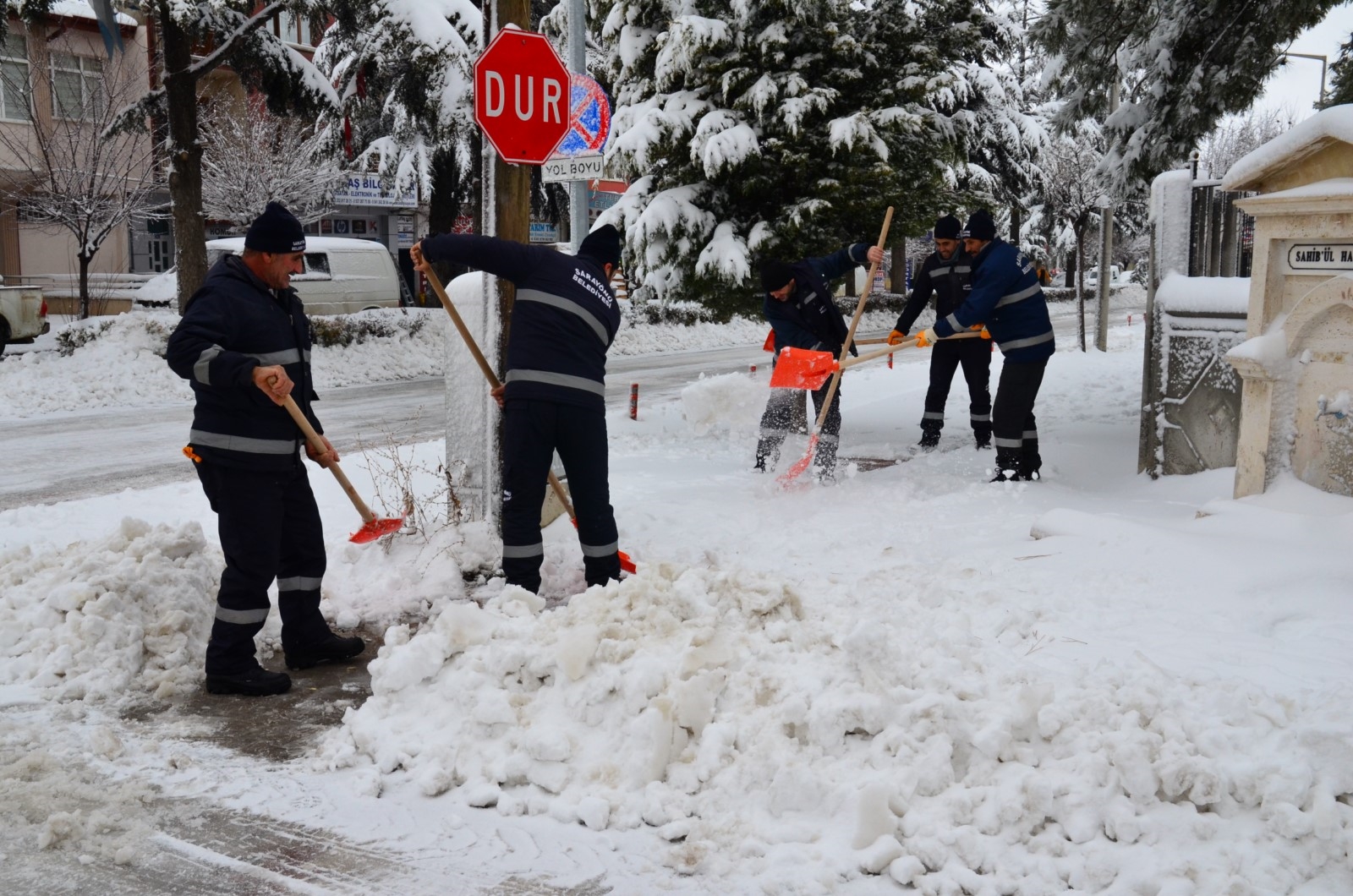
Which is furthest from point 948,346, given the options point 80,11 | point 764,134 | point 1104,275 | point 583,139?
point 80,11

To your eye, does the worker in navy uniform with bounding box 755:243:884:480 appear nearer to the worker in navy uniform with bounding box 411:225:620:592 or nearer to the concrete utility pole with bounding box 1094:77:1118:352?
the worker in navy uniform with bounding box 411:225:620:592

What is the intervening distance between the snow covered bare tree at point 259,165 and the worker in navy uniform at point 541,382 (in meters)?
17.0

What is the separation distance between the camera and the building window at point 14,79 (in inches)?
700

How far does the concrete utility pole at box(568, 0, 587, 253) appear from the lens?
10.2 meters

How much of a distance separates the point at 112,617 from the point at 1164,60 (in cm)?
862

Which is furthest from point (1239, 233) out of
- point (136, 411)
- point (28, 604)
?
point (136, 411)

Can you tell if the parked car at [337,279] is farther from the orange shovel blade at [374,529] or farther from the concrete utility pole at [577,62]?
the orange shovel blade at [374,529]

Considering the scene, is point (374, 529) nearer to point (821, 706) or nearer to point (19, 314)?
point (821, 706)

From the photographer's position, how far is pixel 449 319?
5754mm

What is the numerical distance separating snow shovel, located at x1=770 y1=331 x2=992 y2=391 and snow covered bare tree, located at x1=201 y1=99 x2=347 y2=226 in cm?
1495

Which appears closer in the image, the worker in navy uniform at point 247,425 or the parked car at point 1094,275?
the worker in navy uniform at point 247,425

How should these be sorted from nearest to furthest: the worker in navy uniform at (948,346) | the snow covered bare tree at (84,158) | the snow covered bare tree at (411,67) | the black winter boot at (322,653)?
the black winter boot at (322,653), the worker in navy uniform at (948,346), the snow covered bare tree at (411,67), the snow covered bare tree at (84,158)

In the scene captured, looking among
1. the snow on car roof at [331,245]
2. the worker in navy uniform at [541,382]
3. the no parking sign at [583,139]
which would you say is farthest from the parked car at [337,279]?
the worker in navy uniform at [541,382]

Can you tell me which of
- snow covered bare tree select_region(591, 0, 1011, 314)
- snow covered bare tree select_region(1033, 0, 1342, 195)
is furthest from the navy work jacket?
snow covered bare tree select_region(1033, 0, 1342, 195)
